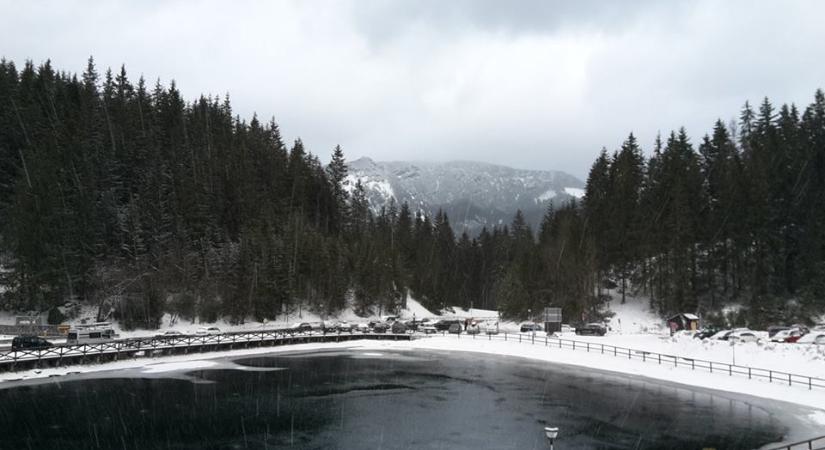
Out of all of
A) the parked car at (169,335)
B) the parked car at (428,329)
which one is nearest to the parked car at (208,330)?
the parked car at (169,335)

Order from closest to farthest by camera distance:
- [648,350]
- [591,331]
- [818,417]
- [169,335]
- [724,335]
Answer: [818,417] → [724,335] → [648,350] → [169,335] → [591,331]

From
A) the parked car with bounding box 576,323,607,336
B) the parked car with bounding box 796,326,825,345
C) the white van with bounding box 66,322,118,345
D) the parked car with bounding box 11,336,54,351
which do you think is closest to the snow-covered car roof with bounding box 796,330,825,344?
the parked car with bounding box 796,326,825,345

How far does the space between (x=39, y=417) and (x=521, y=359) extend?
46.1 m

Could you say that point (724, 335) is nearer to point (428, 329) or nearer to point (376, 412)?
point (428, 329)

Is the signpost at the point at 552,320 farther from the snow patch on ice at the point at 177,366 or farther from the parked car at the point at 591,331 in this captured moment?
the snow patch on ice at the point at 177,366

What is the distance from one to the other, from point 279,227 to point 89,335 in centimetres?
4813

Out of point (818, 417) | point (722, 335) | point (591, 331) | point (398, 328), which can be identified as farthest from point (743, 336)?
point (398, 328)

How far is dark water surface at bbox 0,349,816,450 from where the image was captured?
98.9ft

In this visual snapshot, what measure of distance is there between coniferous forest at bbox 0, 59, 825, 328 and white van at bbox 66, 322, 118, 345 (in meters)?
10.8

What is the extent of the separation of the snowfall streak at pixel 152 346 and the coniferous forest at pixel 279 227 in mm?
15041

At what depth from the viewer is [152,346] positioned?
62031mm

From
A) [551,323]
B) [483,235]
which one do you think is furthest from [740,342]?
[483,235]

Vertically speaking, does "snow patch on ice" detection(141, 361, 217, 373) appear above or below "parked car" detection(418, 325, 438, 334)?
below

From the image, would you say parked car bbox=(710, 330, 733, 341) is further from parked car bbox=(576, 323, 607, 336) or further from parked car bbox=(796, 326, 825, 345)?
parked car bbox=(576, 323, 607, 336)
